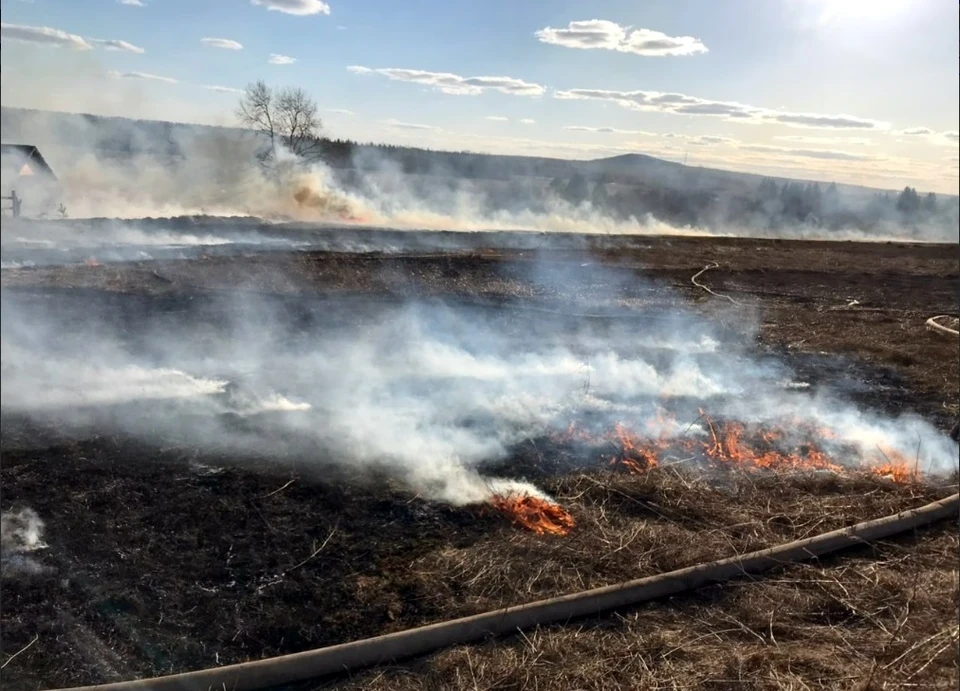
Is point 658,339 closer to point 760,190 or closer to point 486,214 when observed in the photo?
point 486,214

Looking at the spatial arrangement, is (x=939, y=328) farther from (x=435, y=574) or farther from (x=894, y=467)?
(x=435, y=574)

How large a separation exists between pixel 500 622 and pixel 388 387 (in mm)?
5459

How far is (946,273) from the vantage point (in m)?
26.2

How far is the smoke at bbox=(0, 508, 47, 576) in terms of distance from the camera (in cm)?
534

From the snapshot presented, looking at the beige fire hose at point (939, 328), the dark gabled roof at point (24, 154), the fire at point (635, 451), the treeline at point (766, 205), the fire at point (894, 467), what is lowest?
the fire at point (635, 451)

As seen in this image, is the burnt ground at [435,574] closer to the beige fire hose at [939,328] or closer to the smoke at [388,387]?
the smoke at [388,387]

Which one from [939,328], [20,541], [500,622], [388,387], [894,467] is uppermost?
[939,328]

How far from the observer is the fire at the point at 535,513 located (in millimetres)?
6363

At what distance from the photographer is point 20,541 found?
18.6ft

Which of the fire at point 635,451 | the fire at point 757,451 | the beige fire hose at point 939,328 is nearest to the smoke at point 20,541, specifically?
the fire at point 635,451

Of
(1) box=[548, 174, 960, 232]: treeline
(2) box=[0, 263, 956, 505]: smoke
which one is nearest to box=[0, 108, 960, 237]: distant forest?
(1) box=[548, 174, 960, 232]: treeline

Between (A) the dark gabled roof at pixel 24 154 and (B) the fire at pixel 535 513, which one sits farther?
(B) the fire at pixel 535 513

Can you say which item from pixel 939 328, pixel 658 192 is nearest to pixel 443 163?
pixel 658 192

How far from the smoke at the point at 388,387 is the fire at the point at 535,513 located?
0.22 m
